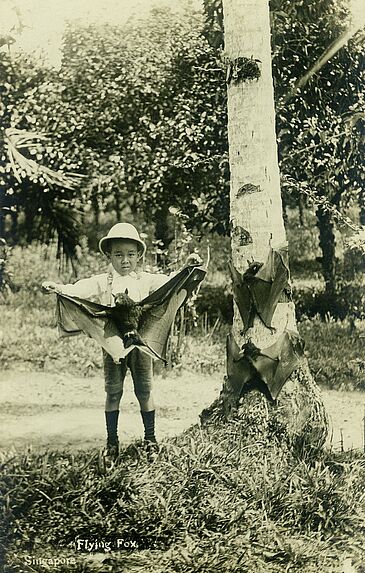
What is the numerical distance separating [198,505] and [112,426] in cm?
40

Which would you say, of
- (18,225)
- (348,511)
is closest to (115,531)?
(348,511)

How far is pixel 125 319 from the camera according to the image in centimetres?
216

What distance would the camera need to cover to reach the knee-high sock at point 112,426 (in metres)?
2.16

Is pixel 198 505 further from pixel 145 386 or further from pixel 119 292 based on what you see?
pixel 119 292

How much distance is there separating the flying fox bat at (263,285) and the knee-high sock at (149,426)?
46 centimetres

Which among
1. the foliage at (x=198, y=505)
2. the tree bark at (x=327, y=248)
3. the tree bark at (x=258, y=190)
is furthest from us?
the tree bark at (x=327, y=248)

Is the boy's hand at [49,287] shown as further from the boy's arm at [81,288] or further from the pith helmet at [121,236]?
the pith helmet at [121,236]

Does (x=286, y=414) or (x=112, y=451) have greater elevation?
(x=286, y=414)

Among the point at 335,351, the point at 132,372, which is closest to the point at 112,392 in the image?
the point at 132,372

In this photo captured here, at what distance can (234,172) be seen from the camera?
2.17 metres

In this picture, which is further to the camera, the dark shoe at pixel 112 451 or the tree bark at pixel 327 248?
the tree bark at pixel 327 248

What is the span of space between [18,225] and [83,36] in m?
0.72

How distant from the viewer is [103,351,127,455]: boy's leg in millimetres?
2163

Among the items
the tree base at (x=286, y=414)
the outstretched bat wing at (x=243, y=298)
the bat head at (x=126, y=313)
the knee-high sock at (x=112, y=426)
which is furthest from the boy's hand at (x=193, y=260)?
the knee-high sock at (x=112, y=426)
